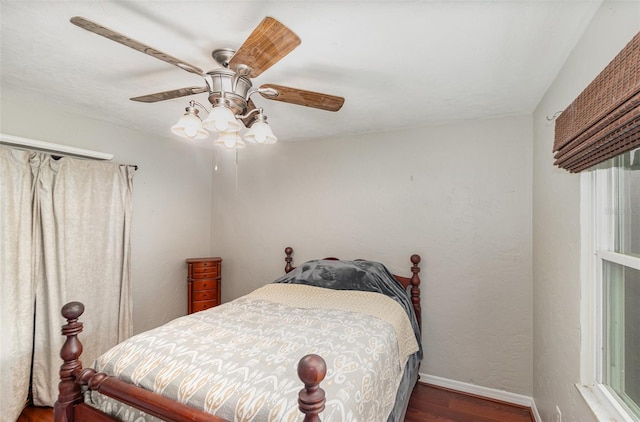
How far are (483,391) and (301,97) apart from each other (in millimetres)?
2735

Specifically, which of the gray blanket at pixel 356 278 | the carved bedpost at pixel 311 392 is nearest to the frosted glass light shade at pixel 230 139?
the carved bedpost at pixel 311 392

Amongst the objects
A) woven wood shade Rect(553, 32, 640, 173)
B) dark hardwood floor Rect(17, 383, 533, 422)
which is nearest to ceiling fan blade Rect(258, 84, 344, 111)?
woven wood shade Rect(553, 32, 640, 173)

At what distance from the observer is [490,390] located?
2.35m

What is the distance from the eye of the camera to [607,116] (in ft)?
2.93

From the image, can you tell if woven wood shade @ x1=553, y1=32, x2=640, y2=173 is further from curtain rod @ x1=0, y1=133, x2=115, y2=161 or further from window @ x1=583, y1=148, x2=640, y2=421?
curtain rod @ x1=0, y1=133, x2=115, y2=161

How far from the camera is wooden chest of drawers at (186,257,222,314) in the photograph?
10.4 ft

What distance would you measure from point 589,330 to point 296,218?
8.14ft

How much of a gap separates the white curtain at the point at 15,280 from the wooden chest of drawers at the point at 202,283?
4.19 ft

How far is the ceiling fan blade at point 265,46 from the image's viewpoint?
1026 millimetres

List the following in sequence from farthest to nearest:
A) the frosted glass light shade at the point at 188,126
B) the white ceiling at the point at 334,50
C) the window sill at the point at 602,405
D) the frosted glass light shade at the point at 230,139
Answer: the frosted glass light shade at the point at 230,139 < the frosted glass light shade at the point at 188,126 < the white ceiling at the point at 334,50 < the window sill at the point at 602,405

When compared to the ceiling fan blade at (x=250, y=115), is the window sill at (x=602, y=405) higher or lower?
lower

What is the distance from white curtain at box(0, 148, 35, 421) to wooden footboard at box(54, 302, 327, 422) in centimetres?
110

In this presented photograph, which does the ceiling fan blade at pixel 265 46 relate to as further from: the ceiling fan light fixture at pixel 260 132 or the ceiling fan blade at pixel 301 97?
the ceiling fan light fixture at pixel 260 132

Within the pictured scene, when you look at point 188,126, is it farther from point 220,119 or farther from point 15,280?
point 15,280
